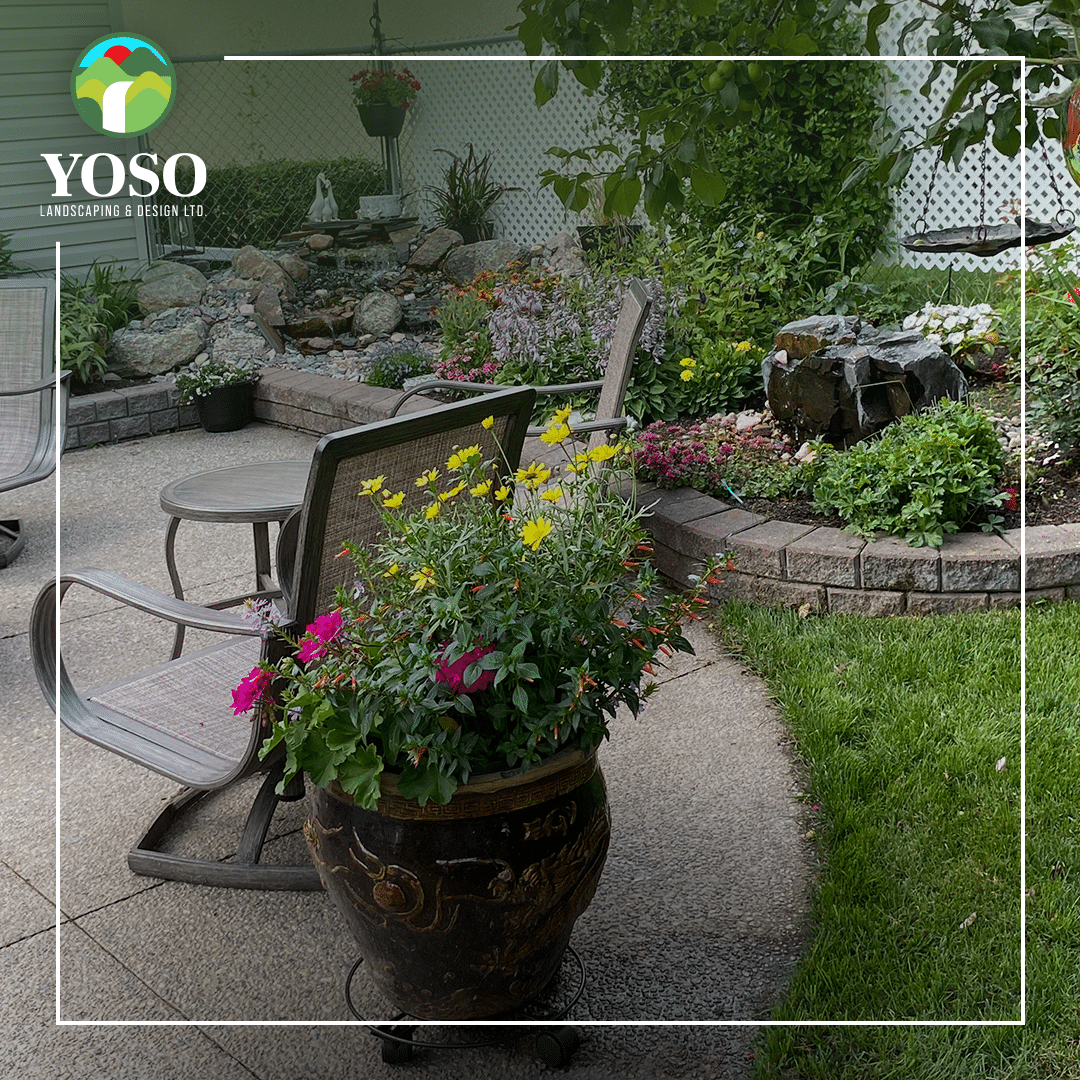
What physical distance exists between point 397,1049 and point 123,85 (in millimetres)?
9623

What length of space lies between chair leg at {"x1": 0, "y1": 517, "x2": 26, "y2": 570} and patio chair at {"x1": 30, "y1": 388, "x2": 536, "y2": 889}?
208 cm

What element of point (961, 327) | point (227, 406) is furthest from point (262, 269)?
point (961, 327)

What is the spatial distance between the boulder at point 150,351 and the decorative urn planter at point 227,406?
28.1 inches

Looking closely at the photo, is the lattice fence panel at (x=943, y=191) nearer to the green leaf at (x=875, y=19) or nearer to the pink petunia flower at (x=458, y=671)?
the green leaf at (x=875, y=19)

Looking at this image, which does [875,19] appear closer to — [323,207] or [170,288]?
[170,288]

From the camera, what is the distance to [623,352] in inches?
132

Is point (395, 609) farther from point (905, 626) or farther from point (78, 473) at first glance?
point (78, 473)

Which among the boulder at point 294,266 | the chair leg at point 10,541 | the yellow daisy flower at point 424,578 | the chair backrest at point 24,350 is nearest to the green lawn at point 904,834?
the yellow daisy flower at point 424,578

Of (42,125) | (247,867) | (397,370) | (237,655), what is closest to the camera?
(247,867)

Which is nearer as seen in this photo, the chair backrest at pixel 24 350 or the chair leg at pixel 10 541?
the chair leg at pixel 10 541

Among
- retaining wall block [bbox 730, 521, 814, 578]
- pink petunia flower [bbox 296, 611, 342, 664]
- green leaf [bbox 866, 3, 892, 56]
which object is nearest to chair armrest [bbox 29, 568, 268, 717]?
pink petunia flower [bbox 296, 611, 342, 664]

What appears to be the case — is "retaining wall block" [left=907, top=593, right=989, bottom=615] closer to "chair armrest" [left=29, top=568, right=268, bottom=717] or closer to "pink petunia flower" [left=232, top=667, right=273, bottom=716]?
"chair armrest" [left=29, top=568, right=268, bottom=717]

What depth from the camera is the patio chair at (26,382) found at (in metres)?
4.62

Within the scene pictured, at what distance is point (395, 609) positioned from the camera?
1762mm
